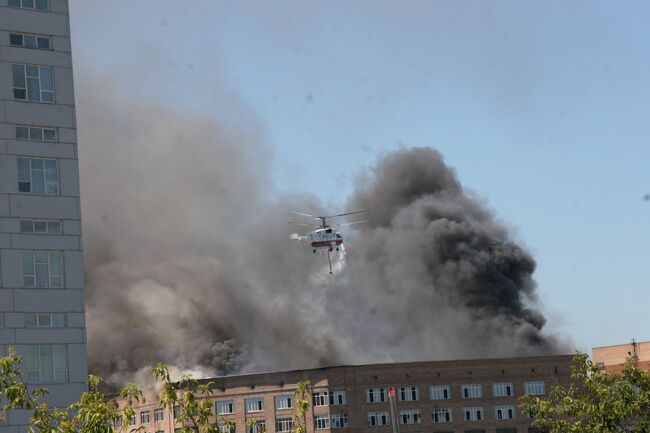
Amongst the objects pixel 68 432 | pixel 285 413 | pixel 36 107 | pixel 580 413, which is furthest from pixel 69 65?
pixel 285 413

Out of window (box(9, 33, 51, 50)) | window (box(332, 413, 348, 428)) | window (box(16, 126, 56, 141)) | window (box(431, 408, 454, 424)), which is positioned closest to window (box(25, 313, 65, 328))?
window (box(16, 126, 56, 141))

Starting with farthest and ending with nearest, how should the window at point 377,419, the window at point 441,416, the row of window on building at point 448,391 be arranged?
the window at point 441,416, the row of window on building at point 448,391, the window at point 377,419

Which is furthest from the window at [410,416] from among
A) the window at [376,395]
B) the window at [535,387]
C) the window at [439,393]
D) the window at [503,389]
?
the window at [535,387]

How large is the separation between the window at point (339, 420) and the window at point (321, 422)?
0.69 meters

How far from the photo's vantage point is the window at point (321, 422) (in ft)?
452

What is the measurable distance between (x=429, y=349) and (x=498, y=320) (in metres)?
10.7

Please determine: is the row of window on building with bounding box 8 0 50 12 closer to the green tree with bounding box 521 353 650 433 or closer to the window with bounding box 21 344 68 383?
the window with bounding box 21 344 68 383

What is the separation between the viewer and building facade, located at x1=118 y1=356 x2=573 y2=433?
138 metres

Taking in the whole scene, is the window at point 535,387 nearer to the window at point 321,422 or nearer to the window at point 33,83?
the window at point 321,422

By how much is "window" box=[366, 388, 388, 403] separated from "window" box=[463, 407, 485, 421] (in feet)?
32.1

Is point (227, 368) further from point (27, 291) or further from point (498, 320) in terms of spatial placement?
point (27, 291)

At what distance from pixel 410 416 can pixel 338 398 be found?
8.59m

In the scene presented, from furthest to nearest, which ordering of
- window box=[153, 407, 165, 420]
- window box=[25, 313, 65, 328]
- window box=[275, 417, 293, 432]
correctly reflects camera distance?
1. window box=[153, 407, 165, 420]
2. window box=[275, 417, 293, 432]
3. window box=[25, 313, 65, 328]

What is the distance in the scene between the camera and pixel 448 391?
14275 centimetres
